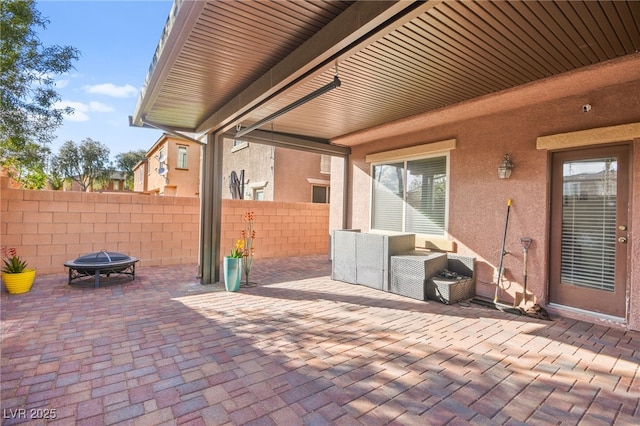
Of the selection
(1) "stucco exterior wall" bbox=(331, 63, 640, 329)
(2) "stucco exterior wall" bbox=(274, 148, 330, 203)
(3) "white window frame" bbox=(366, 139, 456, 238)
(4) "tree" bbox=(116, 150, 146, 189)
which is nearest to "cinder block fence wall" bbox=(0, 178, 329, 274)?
(3) "white window frame" bbox=(366, 139, 456, 238)

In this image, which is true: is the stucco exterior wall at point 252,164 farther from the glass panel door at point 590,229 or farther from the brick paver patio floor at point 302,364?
the glass panel door at point 590,229

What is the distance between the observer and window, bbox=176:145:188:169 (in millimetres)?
17797

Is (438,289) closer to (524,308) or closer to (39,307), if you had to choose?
(524,308)

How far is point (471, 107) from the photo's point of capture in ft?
15.7

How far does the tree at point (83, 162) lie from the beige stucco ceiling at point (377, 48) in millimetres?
23387

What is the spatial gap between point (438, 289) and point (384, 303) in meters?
0.89

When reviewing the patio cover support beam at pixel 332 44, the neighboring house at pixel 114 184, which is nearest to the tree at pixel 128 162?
the neighboring house at pixel 114 184

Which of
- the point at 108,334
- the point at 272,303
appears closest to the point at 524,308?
the point at 272,303

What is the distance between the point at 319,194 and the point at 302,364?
1104 cm

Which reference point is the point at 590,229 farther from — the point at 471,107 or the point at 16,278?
the point at 16,278

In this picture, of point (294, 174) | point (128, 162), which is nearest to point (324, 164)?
point (294, 174)

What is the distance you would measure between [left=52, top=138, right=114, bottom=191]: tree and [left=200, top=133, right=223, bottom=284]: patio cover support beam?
22.4m

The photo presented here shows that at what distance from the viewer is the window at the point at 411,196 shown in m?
5.90

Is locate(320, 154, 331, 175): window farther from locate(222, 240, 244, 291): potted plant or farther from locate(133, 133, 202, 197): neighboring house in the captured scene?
locate(222, 240, 244, 291): potted plant
